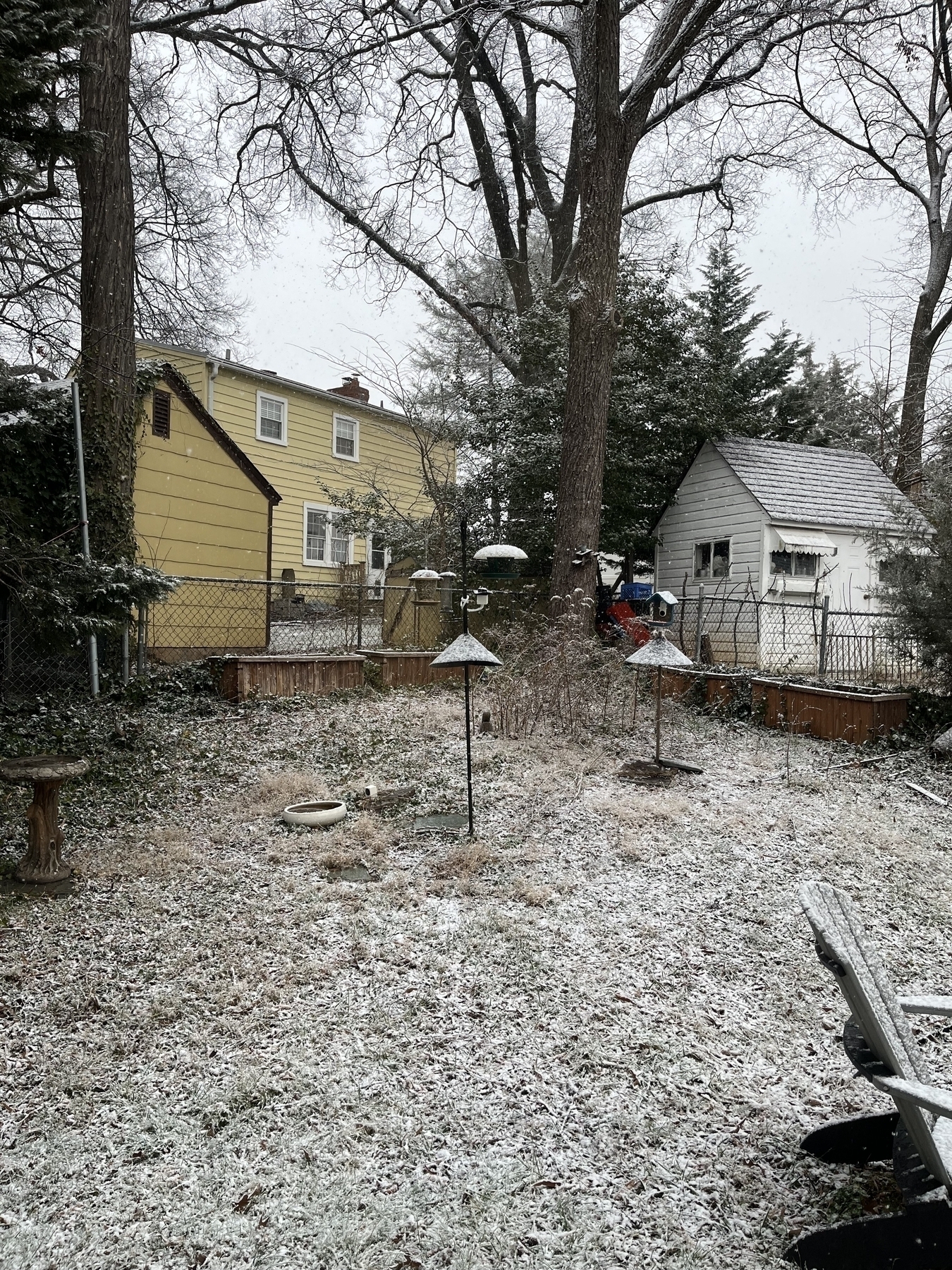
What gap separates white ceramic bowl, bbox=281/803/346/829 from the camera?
15.7ft

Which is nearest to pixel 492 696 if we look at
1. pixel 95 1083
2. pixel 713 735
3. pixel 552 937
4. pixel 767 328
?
A: pixel 713 735

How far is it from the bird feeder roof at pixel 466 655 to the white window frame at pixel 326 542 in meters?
12.9

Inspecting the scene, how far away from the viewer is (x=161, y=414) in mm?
9586

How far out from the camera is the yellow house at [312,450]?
51.3 ft

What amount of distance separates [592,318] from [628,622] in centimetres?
454

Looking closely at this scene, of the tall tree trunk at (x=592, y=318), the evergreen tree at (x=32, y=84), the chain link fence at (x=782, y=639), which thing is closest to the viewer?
the evergreen tree at (x=32, y=84)

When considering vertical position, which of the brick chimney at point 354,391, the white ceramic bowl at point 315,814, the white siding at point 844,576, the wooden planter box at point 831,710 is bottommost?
the white ceramic bowl at point 315,814

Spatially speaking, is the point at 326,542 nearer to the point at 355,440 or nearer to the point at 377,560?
the point at 377,560

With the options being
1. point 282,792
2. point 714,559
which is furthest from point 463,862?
point 714,559

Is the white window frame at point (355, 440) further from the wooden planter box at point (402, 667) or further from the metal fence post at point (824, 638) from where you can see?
the metal fence post at point (824, 638)

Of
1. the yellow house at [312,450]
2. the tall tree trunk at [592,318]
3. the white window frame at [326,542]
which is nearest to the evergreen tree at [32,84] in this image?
the tall tree trunk at [592,318]

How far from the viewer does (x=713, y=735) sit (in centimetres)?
754

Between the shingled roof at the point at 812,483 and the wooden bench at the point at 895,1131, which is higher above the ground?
the shingled roof at the point at 812,483

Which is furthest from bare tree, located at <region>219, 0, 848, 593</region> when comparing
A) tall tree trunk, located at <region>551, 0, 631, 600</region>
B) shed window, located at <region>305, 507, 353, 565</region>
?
shed window, located at <region>305, 507, 353, 565</region>
